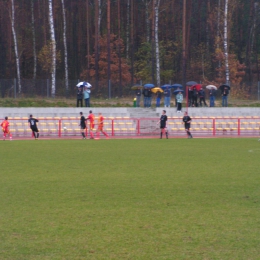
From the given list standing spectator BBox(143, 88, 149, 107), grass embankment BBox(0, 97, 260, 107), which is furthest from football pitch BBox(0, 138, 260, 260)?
grass embankment BBox(0, 97, 260, 107)

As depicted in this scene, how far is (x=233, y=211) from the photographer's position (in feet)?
27.8

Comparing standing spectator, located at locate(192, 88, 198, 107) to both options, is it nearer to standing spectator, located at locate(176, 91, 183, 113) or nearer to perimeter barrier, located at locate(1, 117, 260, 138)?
standing spectator, located at locate(176, 91, 183, 113)

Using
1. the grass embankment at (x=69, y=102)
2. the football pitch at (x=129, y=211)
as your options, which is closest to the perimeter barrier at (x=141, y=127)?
the grass embankment at (x=69, y=102)

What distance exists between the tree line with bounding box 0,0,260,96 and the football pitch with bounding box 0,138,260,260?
4251 cm

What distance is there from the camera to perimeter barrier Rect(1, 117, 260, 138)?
107 feet

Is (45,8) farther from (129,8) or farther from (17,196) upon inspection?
(17,196)

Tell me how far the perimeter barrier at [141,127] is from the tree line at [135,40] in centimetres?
2116

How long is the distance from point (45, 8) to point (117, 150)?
44.0 m

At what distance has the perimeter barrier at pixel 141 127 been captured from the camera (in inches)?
1289

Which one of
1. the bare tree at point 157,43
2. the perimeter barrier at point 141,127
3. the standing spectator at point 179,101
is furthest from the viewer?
the bare tree at point 157,43

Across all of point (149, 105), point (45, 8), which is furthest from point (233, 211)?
point (45, 8)

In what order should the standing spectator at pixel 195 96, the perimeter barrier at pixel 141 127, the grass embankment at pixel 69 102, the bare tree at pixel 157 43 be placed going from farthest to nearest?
the bare tree at pixel 157 43, the grass embankment at pixel 69 102, the standing spectator at pixel 195 96, the perimeter barrier at pixel 141 127

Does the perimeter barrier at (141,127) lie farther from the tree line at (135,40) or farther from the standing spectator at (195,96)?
the tree line at (135,40)

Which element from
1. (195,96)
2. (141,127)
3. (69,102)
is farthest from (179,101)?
(69,102)
